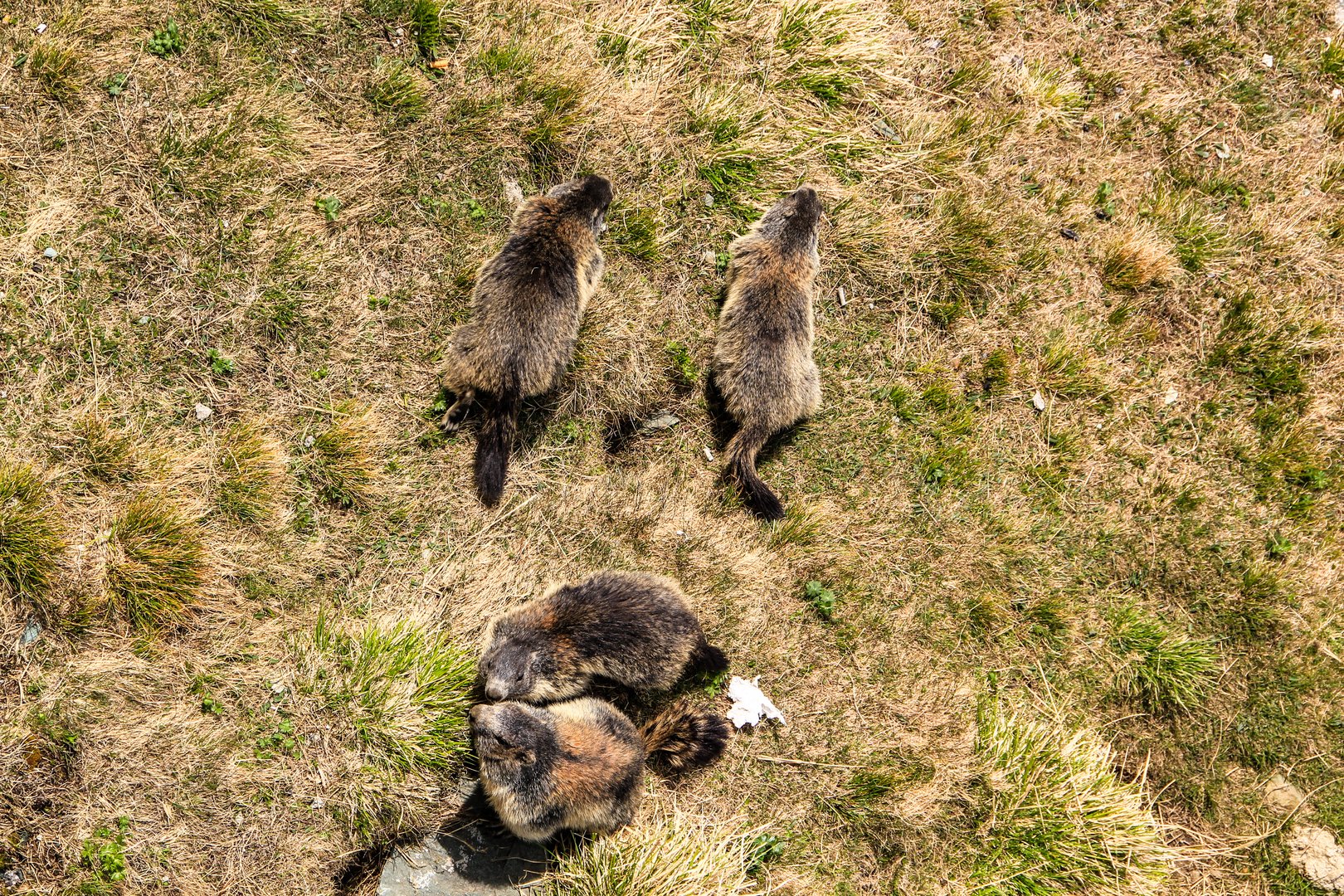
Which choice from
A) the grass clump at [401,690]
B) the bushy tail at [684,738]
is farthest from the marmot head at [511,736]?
the bushy tail at [684,738]

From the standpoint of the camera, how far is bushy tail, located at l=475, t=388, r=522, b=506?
5.68 m

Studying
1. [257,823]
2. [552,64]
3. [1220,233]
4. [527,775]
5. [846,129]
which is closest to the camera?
[527,775]

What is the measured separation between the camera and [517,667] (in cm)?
525

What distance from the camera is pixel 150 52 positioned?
581cm

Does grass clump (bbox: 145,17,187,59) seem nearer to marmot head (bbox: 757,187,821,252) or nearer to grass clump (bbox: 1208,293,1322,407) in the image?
marmot head (bbox: 757,187,821,252)

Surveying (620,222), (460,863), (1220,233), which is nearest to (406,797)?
(460,863)

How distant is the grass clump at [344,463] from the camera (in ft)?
18.8

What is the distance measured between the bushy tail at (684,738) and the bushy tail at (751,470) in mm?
1641

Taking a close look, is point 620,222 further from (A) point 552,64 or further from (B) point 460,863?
(B) point 460,863

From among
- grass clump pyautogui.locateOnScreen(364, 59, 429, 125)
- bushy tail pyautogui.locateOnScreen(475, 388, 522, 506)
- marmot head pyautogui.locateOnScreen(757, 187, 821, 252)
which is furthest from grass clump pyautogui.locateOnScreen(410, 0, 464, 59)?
bushy tail pyautogui.locateOnScreen(475, 388, 522, 506)

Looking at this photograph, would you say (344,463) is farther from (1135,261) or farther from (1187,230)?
(1187,230)

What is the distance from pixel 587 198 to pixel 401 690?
3.78m

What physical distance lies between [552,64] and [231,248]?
2.81 meters

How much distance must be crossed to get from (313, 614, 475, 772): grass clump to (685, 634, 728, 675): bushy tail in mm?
1594
